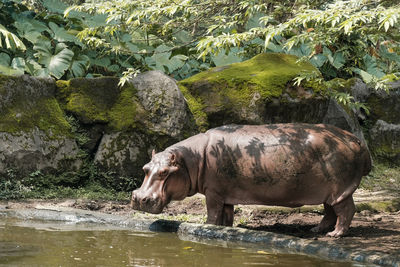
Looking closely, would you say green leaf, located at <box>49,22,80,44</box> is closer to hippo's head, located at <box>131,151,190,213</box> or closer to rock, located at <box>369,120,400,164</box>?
hippo's head, located at <box>131,151,190,213</box>

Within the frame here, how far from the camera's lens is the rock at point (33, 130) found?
927 centimetres

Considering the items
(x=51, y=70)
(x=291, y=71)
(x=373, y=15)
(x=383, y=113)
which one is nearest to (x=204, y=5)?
(x=291, y=71)

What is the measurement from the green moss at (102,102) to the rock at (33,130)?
0.87 feet

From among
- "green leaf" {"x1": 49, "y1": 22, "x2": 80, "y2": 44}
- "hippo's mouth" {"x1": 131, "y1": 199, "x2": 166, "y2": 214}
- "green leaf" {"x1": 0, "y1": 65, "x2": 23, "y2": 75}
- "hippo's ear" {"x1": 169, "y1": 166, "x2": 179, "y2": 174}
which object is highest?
"green leaf" {"x1": 49, "y1": 22, "x2": 80, "y2": 44}

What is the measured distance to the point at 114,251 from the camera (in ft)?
17.0

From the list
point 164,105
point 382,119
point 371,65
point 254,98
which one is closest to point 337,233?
point 254,98

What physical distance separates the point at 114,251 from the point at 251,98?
18.0ft

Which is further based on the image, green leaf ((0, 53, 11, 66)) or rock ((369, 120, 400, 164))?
rock ((369, 120, 400, 164))

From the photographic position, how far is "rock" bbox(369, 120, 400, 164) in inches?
506

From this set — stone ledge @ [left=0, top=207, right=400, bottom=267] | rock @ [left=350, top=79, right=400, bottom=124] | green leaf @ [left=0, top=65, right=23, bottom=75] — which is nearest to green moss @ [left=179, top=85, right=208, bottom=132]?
green leaf @ [left=0, top=65, right=23, bottom=75]

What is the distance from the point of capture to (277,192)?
6.77 m

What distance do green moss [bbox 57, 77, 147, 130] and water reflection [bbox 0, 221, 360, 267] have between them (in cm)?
377

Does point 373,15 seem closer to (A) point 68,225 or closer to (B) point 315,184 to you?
(B) point 315,184

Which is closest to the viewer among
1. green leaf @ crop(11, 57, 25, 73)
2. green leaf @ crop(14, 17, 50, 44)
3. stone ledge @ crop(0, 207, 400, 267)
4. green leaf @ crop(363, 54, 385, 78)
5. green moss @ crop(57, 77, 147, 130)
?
stone ledge @ crop(0, 207, 400, 267)
